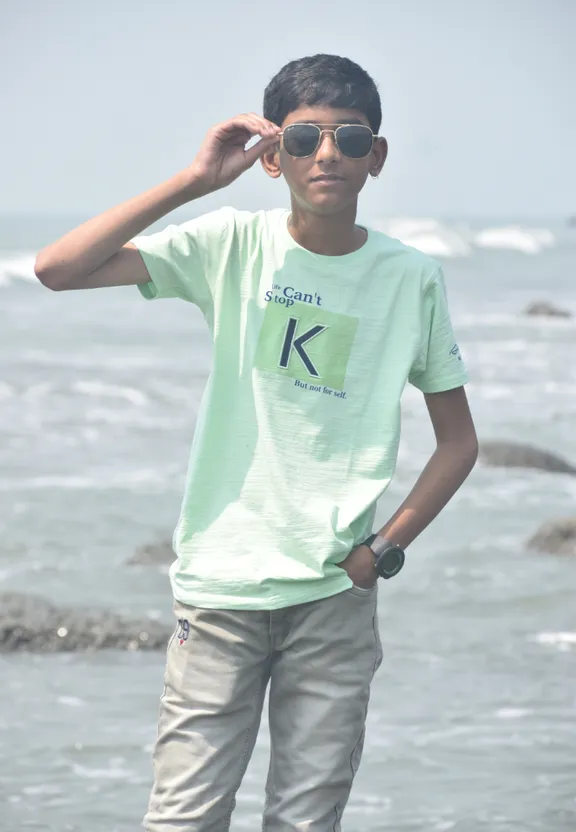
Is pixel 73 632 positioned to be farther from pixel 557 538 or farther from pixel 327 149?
pixel 327 149

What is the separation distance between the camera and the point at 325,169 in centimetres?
327

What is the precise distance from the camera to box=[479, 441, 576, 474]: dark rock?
518 inches

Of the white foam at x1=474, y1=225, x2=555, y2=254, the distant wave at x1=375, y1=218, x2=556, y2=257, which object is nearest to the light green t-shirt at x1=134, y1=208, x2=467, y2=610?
the distant wave at x1=375, y1=218, x2=556, y2=257

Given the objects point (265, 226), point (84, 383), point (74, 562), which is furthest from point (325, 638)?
point (84, 383)

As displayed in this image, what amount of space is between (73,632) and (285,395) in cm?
453

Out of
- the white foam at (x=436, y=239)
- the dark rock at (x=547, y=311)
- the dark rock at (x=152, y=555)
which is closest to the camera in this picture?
the dark rock at (x=152, y=555)

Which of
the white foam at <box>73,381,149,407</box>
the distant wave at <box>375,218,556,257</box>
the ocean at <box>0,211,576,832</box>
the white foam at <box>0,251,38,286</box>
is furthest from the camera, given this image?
the distant wave at <box>375,218,556,257</box>

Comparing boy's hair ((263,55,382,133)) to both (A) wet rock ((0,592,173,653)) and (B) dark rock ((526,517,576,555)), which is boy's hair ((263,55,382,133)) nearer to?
(A) wet rock ((0,592,173,653))

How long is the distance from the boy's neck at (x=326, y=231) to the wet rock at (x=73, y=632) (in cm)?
436

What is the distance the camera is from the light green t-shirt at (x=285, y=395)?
3221mm

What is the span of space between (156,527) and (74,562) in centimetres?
131

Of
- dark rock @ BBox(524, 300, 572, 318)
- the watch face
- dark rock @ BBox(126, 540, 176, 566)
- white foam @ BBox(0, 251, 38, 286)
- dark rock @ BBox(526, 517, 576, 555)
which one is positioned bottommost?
white foam @ BBox(0, 251, 38, 286)

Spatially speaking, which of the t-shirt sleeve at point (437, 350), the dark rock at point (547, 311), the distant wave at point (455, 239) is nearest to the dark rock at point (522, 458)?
the t-shirt sleeve at point (437, 350)

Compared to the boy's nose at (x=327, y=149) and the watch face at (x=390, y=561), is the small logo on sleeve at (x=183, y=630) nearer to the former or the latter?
the watch face at (x=390, y=561)
